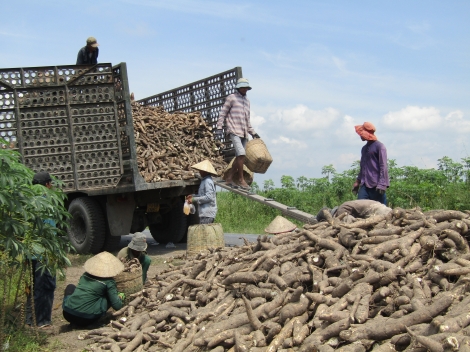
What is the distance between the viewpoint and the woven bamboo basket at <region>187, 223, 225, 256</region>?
776 centimetres

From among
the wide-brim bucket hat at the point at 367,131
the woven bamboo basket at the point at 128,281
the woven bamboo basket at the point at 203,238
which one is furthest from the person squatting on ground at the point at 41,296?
the wide-brim bucket hat at the point at 367,131

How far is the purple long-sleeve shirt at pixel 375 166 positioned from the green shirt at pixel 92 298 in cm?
363

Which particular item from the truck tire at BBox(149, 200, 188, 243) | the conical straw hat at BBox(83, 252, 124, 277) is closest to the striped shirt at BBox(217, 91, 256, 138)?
the truck tire at BBox(149, 200, 188, 243)

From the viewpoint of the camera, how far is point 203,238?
7773mm

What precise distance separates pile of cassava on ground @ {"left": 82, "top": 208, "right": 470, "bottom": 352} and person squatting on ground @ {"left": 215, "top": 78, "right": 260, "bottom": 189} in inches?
139

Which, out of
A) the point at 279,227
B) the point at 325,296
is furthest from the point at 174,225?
the point at 325,296

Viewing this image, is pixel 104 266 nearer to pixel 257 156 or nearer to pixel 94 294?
pixel 94 294

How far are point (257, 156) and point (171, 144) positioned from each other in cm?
152

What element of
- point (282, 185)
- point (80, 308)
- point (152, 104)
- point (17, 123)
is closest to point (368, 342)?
point (80, 308)

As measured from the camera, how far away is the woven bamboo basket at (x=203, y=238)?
7758mm

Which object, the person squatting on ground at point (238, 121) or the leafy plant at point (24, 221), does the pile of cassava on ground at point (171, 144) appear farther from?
the leafy plant at point (24, 221)

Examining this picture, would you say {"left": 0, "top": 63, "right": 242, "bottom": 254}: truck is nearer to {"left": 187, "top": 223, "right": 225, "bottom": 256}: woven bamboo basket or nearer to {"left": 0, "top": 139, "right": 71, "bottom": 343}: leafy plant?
{"left": 187, "top": 223, "right": 225, "bottom": 256}: woven bamboo basket

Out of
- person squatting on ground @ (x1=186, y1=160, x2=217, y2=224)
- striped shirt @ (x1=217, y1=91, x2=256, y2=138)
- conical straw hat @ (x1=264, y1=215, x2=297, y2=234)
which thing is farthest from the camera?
striped shirt @ (x1=217, y1=91, x2=256, y2=138)

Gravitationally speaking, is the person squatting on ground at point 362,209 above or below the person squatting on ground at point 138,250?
above
